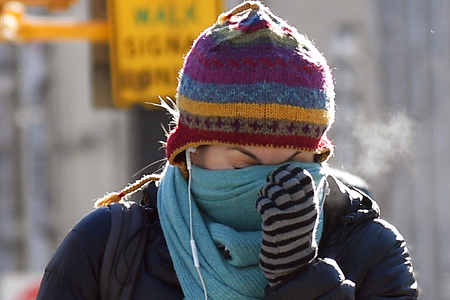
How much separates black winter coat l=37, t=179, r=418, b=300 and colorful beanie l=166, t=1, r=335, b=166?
227 millimetres

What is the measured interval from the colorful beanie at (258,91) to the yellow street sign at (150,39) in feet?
12.6

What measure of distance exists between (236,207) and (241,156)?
0.47 ft

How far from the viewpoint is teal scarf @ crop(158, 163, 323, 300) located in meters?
2.36

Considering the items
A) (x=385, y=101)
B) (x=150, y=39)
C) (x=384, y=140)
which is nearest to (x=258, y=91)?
(x=384, y=140)

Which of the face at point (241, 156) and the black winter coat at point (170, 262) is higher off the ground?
the face at point (241, 156)

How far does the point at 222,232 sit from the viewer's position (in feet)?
7.93

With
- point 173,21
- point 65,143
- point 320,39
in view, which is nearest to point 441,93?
point 320,39

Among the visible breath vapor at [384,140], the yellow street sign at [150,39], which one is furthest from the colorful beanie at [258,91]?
the yellow street sign at [150,39]

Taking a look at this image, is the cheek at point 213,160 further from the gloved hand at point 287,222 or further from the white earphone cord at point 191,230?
the gloved hand at point 287,222

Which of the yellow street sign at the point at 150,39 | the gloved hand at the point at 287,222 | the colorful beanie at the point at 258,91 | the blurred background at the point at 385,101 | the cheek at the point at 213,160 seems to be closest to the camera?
the gloved hand at the point at 287,222

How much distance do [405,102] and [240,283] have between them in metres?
11.0

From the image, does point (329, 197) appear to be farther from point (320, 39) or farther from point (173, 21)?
point (320, 39)

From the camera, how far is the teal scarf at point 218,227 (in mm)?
2359

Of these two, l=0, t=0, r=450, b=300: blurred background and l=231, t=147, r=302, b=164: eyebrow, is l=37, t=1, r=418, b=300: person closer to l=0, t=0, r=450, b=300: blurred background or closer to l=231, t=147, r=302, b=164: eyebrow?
l=231, t=147, r=302, b=164: eyebrow
